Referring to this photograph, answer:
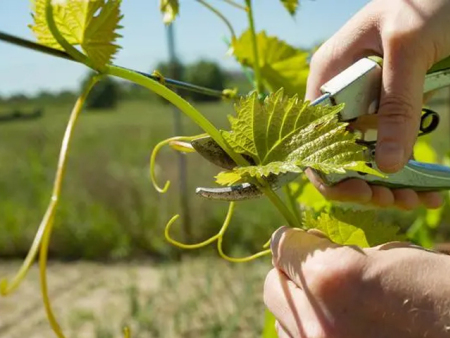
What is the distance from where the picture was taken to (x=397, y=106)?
0.60m

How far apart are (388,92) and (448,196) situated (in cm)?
83

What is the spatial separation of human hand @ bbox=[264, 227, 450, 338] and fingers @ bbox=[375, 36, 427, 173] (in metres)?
0.12

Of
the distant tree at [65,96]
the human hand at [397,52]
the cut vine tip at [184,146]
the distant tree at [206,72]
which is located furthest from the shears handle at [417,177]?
the distant tree at [65,96]

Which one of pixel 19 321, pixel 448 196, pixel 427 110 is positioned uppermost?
pixel 427 110

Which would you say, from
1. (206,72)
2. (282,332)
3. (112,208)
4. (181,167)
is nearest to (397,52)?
(282,332)

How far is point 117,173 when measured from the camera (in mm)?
3510

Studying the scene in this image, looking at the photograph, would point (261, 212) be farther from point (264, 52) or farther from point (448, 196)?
point (264, 52)

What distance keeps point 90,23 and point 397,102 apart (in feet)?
0.91

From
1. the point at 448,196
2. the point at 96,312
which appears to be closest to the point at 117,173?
the point at 96,312

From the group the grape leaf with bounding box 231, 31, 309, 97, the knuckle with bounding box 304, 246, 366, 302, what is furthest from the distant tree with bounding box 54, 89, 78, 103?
the knuckle with bounding box 304, 246, 366, 302

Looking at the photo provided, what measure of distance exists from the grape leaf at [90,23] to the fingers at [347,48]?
29 centimetres

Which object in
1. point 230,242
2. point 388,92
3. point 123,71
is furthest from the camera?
point 230,242

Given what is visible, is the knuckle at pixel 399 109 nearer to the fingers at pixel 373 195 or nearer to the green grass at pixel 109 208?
the fingers at pixel 373 195

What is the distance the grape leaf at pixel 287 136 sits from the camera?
0.48 meters
